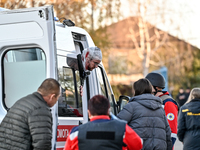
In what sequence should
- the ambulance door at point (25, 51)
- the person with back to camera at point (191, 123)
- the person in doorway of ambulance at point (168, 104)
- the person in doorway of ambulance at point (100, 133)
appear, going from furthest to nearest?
the person with back to camera at point (191, 123), the person in doorway of ambulance at point (168, 104), the ambulance door at point (25, 51), the person in doorway of ambulance at point (100, 133)

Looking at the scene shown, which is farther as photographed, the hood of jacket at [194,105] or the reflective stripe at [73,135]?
the hood of jacket at [194,105]

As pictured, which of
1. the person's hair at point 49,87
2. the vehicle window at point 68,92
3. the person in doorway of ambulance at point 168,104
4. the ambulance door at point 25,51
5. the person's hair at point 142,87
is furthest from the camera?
the person in doorway of ambulance at point 168,104

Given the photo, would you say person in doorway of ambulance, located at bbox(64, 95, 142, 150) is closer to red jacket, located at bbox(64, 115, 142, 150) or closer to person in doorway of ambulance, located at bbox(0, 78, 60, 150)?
red jacket, located at bbox(64, 115, 142, 150)

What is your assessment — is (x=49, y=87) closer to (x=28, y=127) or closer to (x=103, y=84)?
(x=28, y=127)

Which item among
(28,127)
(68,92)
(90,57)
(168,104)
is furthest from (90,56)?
(28,127)

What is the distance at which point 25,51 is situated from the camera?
4645 mm

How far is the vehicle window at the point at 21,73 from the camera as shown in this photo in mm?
4504

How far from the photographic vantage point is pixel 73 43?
5.31 metres

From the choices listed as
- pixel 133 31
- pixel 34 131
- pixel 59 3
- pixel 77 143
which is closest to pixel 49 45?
pixel 34 131

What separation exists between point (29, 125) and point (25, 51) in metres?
1.17

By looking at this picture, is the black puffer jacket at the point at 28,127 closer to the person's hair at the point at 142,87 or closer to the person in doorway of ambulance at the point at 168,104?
the person's hair at the point at 142,87

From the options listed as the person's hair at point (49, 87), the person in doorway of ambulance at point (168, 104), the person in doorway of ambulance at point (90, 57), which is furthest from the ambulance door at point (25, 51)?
the person in doorway of ambulance at point (168, 104)

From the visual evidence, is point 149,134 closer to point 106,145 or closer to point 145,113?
point 145,113

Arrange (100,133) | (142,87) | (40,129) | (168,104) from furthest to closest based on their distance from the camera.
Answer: (168,104)
(142,87)
(40,129)
(100,133)
